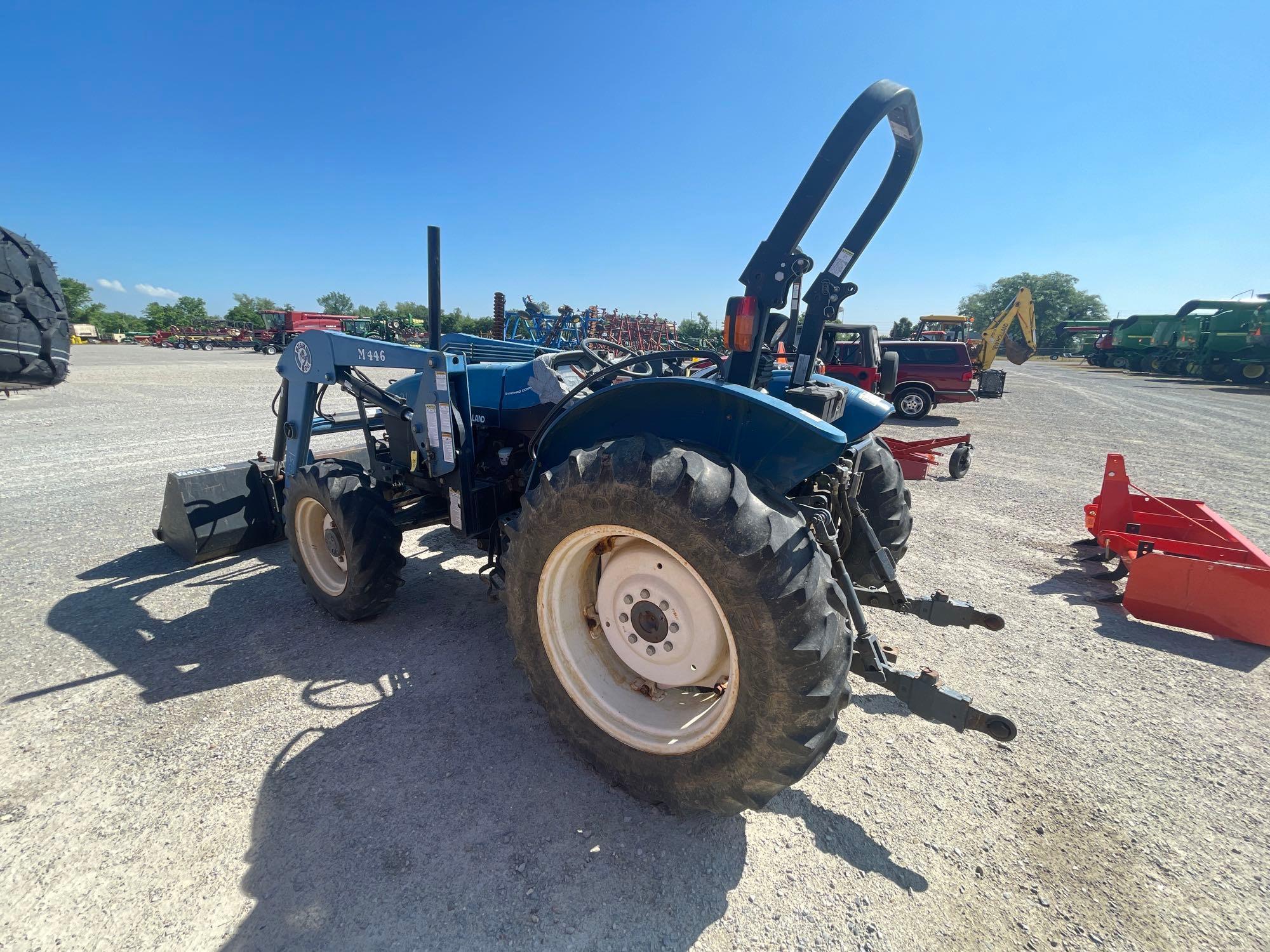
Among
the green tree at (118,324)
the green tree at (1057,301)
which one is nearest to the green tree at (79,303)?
the green tree at (118,324)

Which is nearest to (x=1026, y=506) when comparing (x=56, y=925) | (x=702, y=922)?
(x=702, y=922)

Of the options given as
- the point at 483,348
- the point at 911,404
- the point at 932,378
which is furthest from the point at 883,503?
the point at 932,378

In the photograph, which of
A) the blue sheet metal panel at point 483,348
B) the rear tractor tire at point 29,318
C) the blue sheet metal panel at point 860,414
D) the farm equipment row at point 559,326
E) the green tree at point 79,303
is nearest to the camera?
the blue sheet metal panel at point 860,414

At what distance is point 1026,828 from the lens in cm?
192

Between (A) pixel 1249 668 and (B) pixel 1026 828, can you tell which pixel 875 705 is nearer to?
(B) pixel 1026 828

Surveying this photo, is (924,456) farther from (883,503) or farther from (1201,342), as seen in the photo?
(1201,342)

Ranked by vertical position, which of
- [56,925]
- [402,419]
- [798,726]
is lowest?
[56,925]

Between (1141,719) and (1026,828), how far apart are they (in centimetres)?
109

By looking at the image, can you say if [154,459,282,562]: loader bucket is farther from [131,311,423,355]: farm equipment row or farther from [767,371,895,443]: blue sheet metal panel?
[131,311,423,355]: farm equipment row

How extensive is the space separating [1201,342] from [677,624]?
34440 millimetres

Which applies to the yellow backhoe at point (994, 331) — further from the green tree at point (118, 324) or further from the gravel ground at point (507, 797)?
the green tree at point (118, 324)

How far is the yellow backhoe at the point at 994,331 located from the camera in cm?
2073

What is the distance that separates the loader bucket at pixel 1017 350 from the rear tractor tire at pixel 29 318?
29862 mm

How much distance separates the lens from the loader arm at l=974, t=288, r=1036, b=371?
20625mm
